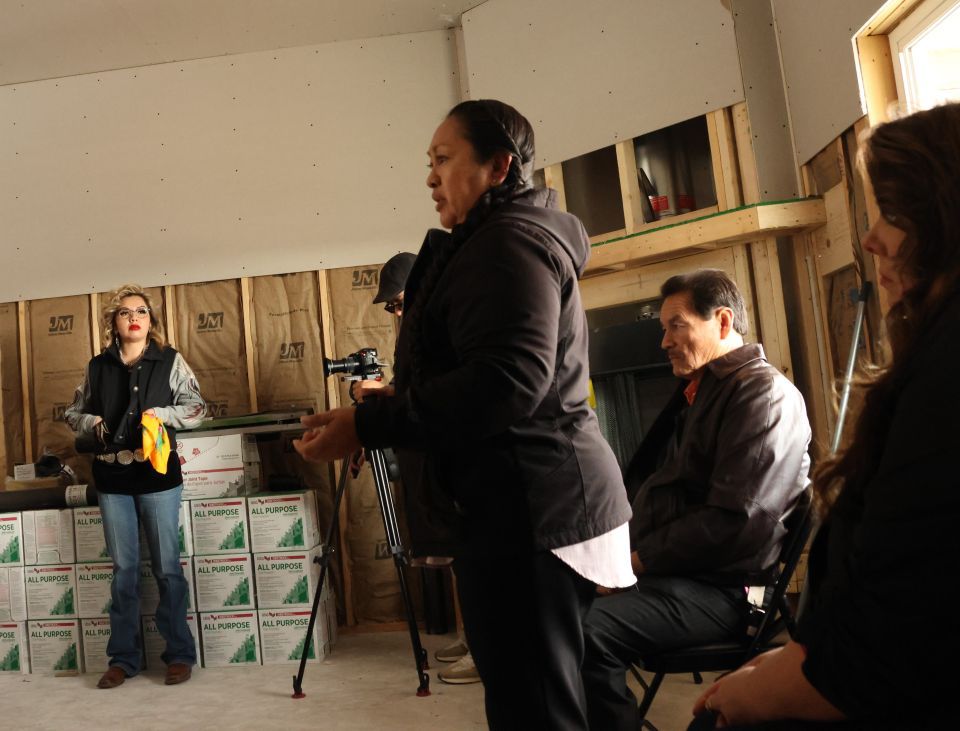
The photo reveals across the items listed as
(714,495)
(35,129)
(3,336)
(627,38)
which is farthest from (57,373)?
(714,495)

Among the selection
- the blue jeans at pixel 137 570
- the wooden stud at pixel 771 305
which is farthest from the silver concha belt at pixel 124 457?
the wooden stud at pixel 771 305

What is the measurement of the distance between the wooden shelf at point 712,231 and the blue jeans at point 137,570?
2.27 meters

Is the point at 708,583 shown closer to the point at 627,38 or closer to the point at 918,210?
the point at 918,210

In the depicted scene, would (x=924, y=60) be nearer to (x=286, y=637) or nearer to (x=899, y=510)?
(x=899, y=510)

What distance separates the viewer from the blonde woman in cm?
362

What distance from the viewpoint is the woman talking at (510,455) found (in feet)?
3.92

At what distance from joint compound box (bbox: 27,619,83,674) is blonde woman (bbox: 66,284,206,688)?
352mm

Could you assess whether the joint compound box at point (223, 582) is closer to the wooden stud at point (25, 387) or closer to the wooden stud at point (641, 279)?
the wooden stud at point (25, 387)

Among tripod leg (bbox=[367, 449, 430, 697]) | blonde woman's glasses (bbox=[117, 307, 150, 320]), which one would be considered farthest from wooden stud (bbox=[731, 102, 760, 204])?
blonde woman's glasses (bbox=[117, 307, 150, 320])

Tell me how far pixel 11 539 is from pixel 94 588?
492 mm

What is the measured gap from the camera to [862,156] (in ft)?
3.05

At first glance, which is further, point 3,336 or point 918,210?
point 3,336

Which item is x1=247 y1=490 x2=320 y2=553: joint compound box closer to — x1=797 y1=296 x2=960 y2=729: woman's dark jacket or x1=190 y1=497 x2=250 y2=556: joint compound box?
x1=190 y1=497 x2=250 y2=556: joint compound box

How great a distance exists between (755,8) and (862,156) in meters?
3.07
